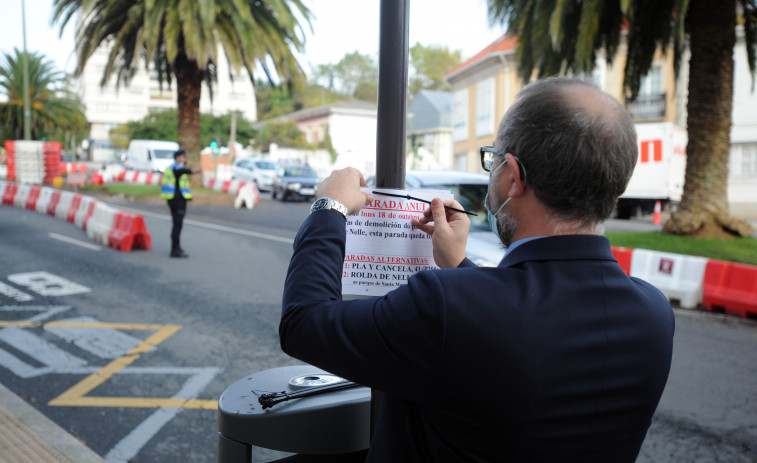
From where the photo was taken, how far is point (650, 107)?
2836 cm

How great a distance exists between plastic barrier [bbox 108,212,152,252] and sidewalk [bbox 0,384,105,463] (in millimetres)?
7074

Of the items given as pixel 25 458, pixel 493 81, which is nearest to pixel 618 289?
pixel 25 458

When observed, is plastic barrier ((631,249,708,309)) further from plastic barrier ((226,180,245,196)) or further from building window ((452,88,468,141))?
building window ((452,88,468,141))

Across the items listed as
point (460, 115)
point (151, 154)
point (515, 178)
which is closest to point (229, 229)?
point (515, 178)

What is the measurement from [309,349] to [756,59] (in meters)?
14.9

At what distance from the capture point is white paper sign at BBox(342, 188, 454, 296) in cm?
165

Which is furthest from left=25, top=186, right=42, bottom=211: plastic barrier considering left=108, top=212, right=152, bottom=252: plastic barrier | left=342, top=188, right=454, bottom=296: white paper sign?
left=342, top=188, right=454, bottom=296: white paper sign

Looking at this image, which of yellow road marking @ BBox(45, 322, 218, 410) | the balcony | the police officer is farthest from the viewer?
the balcony

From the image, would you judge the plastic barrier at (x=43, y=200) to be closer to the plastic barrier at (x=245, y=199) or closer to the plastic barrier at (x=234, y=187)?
the plastic barrier at (x=245, y=199)

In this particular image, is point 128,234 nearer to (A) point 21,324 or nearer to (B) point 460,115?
(A) point 21,324

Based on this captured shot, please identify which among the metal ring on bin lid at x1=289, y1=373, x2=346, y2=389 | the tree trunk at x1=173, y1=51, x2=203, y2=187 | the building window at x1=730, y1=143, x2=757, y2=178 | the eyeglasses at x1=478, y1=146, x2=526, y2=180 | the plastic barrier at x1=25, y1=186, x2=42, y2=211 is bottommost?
the plastic barrier at x1=25, y1=186, x2=42, y2=211

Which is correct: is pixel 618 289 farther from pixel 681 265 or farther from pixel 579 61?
pixel 579 61

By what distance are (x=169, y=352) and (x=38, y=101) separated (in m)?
49.7

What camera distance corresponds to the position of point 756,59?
1348 centimetres
